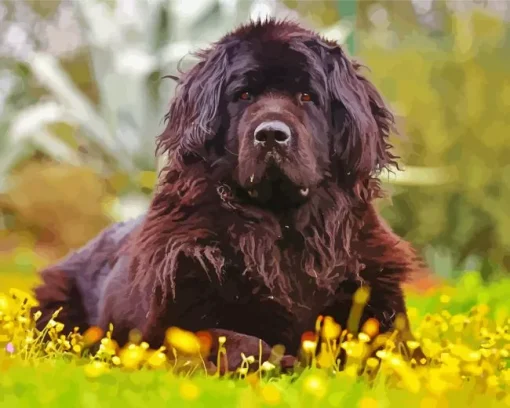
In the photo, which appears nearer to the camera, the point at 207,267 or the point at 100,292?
the point at 207,267

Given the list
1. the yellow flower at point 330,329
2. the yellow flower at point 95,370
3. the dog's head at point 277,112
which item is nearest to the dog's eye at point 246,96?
the dog's head at point 277,112

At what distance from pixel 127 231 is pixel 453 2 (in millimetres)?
6462

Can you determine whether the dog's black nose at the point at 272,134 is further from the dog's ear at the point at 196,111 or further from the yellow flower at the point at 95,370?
the yellow flower at the point at 95,370

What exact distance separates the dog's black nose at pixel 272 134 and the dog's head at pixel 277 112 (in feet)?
0.13

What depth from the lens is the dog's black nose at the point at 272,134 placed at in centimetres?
255

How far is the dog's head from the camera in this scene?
2.68m

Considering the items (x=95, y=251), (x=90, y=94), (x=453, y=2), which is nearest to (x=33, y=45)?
(x=90, y=94)

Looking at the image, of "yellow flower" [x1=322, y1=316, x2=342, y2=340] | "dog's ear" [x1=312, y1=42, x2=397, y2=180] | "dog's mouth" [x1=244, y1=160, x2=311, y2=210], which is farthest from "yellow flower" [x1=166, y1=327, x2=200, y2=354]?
"dog's ear" [x1=312, y1=42, x2=397, y2=180]

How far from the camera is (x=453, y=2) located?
28.9 ft

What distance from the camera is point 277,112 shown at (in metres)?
2.62

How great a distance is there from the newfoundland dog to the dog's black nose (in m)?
0.02

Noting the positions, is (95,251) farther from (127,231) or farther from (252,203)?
(252,203)

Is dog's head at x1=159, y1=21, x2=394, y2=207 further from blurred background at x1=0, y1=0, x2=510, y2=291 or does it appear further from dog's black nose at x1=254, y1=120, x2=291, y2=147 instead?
blurred background at x1=0, y1=0, x2=510, y2=291

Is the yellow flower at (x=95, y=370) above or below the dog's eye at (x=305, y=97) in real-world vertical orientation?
below
